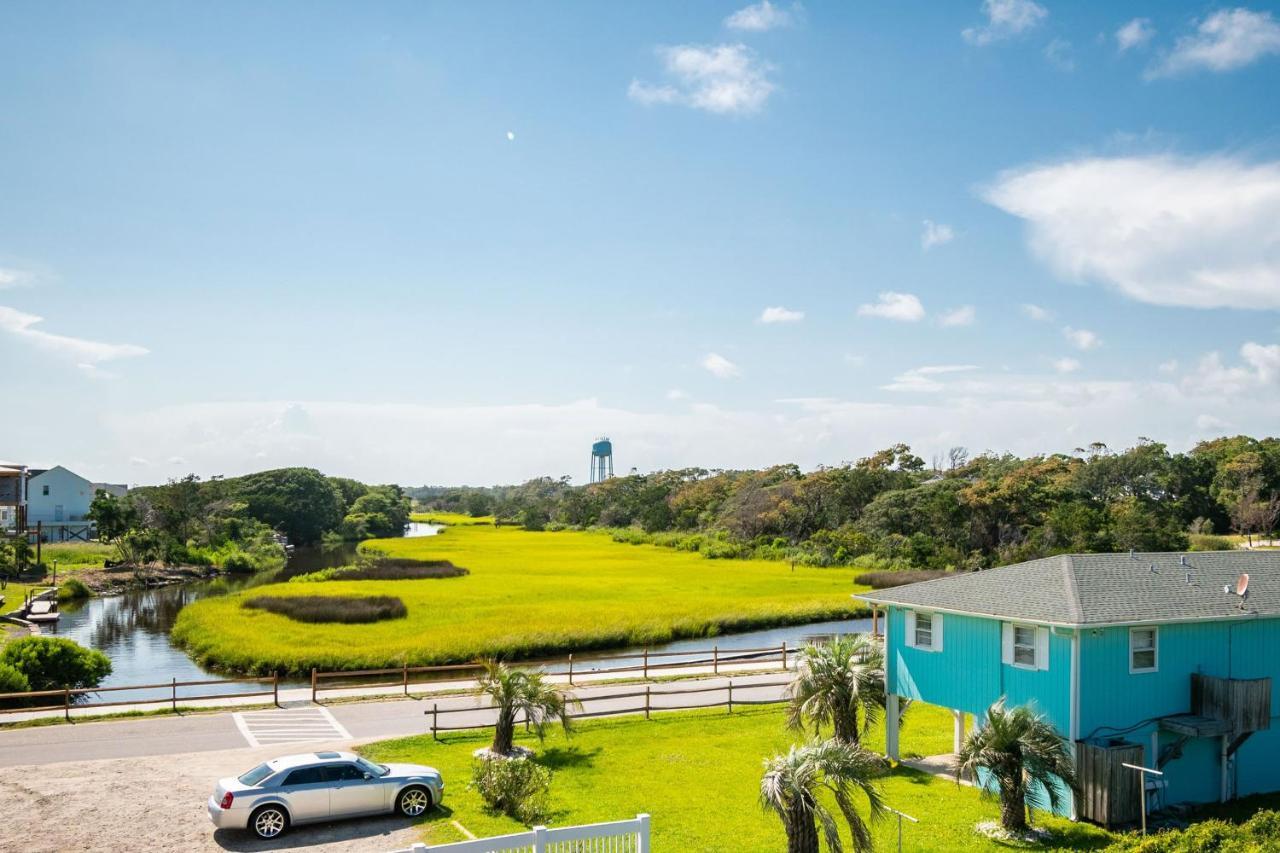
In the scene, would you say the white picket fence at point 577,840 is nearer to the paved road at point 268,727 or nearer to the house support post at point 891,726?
the house support post at point 891,726

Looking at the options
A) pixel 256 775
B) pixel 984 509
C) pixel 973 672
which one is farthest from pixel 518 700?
pixel 984 509

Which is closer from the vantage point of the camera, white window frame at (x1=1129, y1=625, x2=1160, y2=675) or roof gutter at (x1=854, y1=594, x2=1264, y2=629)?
roof gutter at (x1=854, y1=594, x2=1264, y2=629)

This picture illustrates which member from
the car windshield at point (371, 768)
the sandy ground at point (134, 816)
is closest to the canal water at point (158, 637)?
the sandy ground at point (134, 816)

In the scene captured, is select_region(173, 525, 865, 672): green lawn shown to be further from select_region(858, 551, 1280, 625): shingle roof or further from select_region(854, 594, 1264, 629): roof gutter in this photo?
select_region(858, 551, 1280, 625): shingle roof

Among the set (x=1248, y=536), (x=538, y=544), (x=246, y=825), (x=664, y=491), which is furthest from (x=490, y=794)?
(x=664, y=491)

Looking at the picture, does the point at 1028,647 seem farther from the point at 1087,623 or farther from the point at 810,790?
the point at 810,790

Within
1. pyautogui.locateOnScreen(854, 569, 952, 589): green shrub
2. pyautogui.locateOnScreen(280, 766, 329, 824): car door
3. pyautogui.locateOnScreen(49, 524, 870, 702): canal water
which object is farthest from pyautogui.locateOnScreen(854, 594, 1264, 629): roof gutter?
pyautogui.locateOnScreen(854, 569, 952, 589): green shrub
